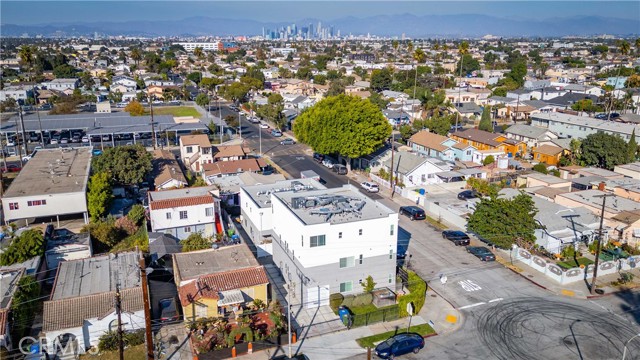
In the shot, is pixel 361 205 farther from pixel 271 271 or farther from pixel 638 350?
pixel 638 350

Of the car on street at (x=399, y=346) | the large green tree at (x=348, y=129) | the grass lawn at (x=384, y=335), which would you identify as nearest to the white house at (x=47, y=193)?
the large green tree at (x=348, y=129)

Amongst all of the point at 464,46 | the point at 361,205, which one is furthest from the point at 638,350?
the point at 464,46

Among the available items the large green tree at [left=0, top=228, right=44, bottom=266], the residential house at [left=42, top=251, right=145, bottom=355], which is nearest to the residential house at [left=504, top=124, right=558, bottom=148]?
the residential house at [left=42, top=251, right=145, bottom=355]

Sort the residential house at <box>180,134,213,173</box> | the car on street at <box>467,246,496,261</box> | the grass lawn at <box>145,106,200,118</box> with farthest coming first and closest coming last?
the grass lawn at <box>145,106,200,118</box> → the residential house at <box>180,134,213,173</box> → the car on street at <box>467,246,496,261</box>

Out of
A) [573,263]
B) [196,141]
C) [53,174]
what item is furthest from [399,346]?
[196,141]

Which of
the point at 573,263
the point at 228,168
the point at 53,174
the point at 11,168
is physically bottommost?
the point at 573,263

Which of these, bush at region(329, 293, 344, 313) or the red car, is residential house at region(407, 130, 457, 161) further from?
the red car

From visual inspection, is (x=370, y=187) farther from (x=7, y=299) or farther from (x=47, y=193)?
(x=7, y=299)
